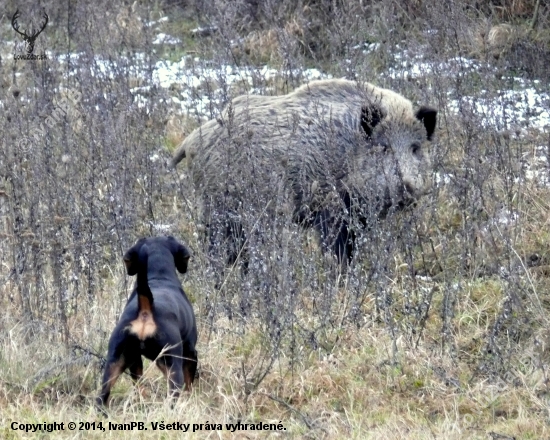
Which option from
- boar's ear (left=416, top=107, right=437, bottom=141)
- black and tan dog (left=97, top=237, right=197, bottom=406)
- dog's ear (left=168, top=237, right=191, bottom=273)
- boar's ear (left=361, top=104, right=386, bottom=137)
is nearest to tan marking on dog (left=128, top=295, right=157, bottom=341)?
black and tan dog (left=97, top=237, right=197, bottom=406)

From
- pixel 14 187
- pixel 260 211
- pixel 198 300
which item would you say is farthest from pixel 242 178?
pixel 14 187

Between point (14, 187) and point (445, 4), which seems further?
point (445, 4)

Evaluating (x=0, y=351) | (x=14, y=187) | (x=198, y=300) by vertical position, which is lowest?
(x=198, y=300)

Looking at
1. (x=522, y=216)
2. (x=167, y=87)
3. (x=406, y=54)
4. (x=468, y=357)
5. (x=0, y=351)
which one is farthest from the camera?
(x=167, y=87)

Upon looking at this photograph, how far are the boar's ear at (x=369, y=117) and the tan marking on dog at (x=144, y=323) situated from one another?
326cm

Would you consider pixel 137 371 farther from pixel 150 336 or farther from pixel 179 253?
pixel 179 253

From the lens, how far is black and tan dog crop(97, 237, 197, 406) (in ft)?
14.5

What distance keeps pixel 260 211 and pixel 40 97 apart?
3637mm

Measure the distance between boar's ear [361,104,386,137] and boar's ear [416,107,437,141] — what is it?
326mm

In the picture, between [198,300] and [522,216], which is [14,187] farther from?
[522,216]

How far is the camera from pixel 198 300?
6.22 metres

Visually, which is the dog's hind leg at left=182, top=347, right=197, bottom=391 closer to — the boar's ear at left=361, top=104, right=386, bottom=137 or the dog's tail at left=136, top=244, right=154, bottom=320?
the dog's tail at left=136, top=244, right=154, bottom=320

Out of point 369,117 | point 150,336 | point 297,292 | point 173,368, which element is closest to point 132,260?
point 150,336

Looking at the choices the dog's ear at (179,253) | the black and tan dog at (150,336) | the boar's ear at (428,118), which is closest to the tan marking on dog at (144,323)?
the black and tan dog at (150,336)
